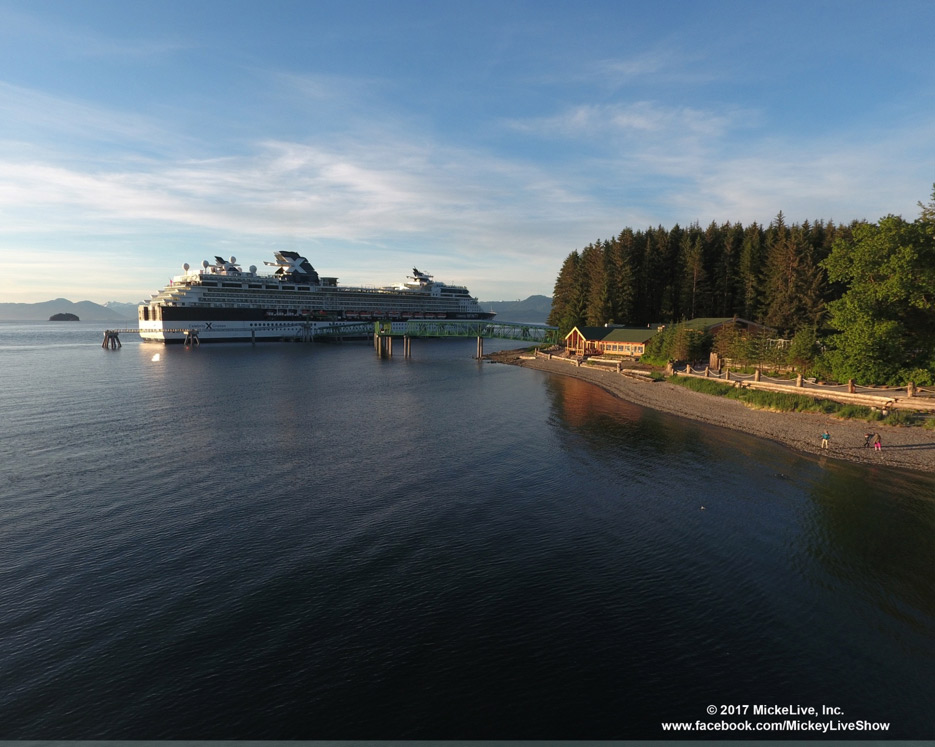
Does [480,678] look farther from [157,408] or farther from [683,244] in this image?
[683,244]

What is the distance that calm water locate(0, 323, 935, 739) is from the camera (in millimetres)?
12328

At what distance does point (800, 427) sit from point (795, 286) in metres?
39.2

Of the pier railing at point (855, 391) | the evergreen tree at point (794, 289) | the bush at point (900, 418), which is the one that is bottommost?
the bush at point (900, 418)

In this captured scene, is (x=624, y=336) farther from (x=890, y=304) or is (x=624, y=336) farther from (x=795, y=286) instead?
(x=890, y=304)

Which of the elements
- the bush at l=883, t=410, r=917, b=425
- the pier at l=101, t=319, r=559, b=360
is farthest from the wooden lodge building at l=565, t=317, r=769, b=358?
the bush at l=883, t=410, r=917, b=425

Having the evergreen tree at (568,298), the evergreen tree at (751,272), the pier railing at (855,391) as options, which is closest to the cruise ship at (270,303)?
the evergreen tree at (568,298)

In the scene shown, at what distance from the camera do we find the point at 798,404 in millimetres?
40156

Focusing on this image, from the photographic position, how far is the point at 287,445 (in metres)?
35.2

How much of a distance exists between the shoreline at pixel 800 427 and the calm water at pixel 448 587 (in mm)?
2025

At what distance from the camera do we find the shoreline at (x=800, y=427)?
30.0 m

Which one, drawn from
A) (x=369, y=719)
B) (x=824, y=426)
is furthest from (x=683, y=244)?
(x=369, y=719)

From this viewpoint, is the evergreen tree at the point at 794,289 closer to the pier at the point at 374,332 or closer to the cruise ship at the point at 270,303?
the pier at the point at 374,332

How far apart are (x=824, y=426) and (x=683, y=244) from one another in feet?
205

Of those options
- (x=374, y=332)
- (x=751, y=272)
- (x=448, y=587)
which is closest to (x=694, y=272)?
(x=751, y=272)
